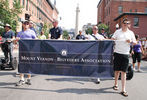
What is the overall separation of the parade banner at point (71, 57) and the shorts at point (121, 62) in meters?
0.15

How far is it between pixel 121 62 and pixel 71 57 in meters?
1.41

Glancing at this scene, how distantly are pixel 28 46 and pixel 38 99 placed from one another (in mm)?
1721

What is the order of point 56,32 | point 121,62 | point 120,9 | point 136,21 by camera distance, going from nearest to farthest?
point 121,62, point 56,32, point 136,21, point 120,9

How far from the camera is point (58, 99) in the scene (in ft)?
15.1

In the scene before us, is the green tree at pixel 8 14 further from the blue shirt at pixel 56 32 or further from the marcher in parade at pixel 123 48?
the marcher in parade at pixel 123 48

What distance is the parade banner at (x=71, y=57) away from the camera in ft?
17.5

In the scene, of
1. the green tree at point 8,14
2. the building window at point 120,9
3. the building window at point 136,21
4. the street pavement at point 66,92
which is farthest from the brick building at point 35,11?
the building window at point 120,9

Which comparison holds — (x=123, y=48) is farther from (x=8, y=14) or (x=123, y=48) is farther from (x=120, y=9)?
(x=120, y=9)

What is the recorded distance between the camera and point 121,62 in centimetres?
527

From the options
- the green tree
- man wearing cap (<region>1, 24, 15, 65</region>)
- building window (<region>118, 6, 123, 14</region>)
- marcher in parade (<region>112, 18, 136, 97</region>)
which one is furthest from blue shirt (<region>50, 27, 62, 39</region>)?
building window (<region>118, 6, 123, 14</region>)

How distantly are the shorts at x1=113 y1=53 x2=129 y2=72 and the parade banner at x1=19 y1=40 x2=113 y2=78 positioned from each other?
147 millimetres

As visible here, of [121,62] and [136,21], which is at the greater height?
[136,21]

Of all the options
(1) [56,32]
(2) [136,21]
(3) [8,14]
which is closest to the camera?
(1) [56,32]

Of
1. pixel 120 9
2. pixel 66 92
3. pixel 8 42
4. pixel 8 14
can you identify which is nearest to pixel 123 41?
pixel 66 92
